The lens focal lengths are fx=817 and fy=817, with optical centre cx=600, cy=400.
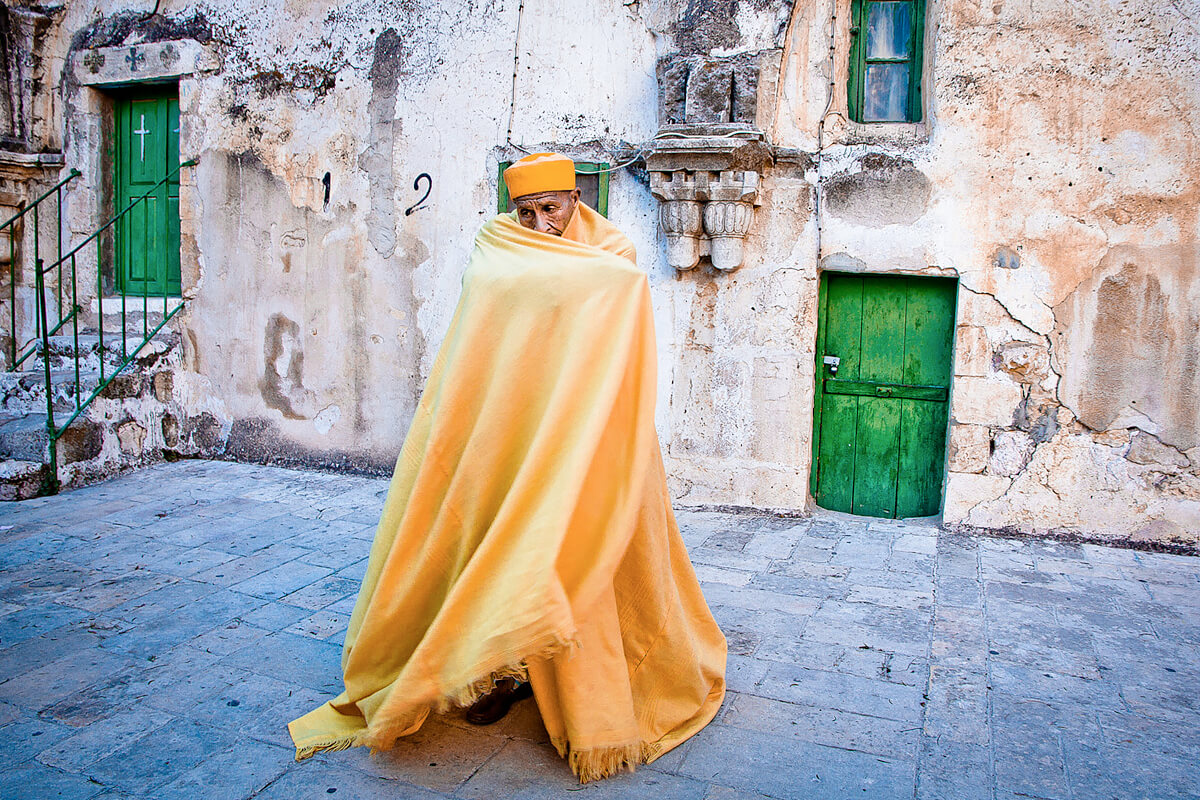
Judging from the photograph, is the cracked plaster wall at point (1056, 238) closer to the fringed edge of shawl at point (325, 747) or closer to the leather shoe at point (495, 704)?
the leather shoe at point (495, 704)

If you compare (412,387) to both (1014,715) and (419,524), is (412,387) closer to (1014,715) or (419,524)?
(419,524)

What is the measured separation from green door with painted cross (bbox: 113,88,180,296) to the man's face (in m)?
5.42

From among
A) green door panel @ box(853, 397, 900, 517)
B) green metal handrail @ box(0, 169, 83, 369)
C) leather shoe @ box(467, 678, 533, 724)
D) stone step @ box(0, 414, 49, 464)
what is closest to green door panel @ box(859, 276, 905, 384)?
green door panel @ box(853, 397, 900, 517)

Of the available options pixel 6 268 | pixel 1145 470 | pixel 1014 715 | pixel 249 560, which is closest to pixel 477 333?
pixel 1014 715

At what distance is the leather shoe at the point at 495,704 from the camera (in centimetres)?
261

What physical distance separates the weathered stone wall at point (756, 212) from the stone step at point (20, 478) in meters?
1.42

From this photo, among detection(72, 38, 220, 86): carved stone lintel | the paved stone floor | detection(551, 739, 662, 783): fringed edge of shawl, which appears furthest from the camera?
detection(72, 38, 220, 86): carved stone lintel

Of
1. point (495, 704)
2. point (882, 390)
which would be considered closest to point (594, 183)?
point (882, 390)

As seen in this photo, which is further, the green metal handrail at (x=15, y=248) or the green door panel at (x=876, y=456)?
the green metal handrail at (x=15, y=248)

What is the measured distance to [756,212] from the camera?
5301 millimetres

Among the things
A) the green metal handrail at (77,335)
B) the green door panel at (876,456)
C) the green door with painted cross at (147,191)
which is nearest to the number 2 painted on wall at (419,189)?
the green metal handrail at (77,335)

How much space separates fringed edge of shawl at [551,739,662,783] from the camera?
2244mm

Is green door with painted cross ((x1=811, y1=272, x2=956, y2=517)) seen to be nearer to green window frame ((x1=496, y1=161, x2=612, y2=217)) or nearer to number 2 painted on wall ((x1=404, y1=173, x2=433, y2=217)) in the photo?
green window frame ((x1=496, y1=161, x2=612, y2=217))

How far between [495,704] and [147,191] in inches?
243
